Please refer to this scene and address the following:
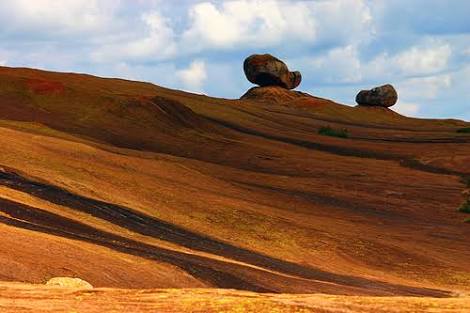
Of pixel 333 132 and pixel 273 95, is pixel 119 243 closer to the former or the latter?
pixel 333 132

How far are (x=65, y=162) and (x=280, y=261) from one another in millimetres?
13660

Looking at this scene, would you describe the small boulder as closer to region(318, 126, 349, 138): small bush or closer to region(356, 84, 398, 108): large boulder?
region(318, 126, 349, 138): small bush

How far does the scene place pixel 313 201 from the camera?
49.8 metres

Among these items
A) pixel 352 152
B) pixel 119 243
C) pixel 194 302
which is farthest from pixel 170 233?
pixel 352 152

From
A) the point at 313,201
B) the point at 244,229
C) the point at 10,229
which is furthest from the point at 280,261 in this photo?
the point at 313,201

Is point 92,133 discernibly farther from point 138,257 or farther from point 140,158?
point 138,257

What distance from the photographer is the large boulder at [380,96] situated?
126m

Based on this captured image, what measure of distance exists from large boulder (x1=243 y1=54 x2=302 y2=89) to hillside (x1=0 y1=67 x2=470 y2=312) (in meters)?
36.2

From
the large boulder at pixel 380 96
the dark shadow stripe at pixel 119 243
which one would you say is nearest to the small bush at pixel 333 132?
the large boulder at pixel 380 96

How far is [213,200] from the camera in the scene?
139ft

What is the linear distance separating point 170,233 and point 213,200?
8110 millimetres

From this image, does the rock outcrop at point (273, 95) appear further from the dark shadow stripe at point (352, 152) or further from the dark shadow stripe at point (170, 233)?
the dark shadow stripe at point (170, 233)

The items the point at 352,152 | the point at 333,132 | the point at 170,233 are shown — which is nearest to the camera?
the point at 170,233

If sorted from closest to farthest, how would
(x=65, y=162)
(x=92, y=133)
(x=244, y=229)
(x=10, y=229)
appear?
1. (x=10, y=229)
2. (x=244, y=229)
3. (x=65, y=162)
4. (x=92, y=133)
